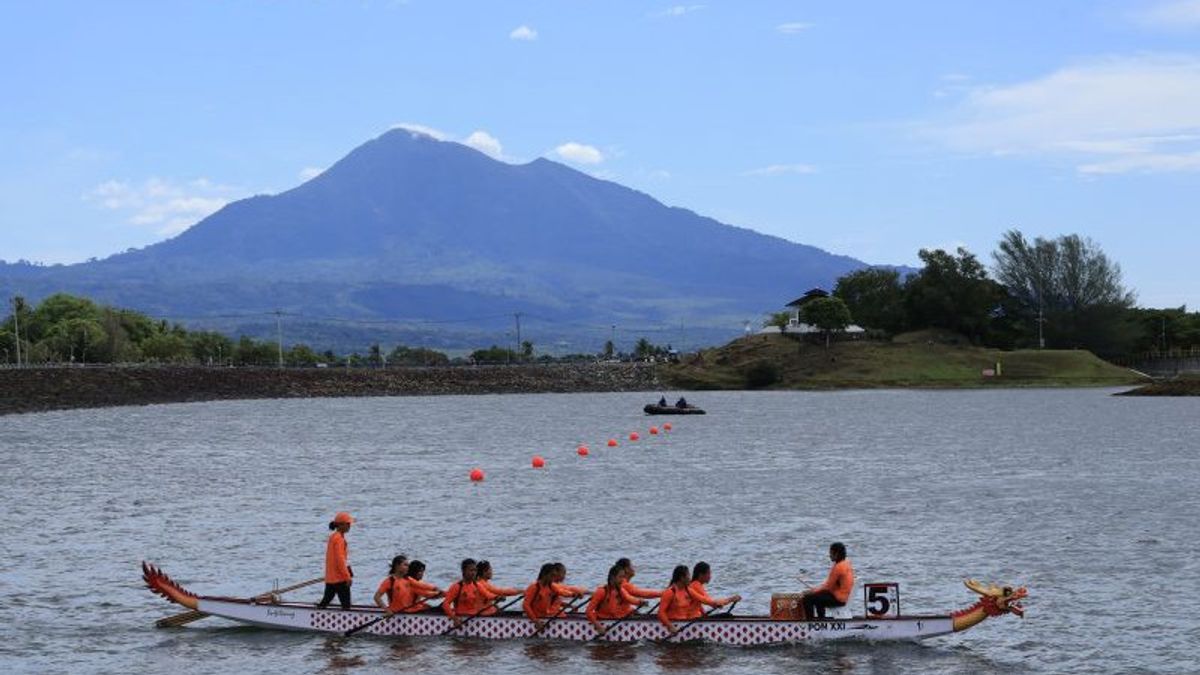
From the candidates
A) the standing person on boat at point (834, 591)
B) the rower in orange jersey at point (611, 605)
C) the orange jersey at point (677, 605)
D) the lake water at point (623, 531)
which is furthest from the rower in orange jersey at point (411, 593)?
the standing person on boat at point (834, 591)

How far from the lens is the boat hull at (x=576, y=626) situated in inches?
1603

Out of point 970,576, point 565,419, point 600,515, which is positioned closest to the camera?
point 970,576

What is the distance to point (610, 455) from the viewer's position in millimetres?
116625

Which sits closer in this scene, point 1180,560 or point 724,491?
point 1180,560

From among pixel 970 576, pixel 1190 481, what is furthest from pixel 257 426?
pixel 970 576

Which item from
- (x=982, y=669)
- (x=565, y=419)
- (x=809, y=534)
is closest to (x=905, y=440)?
(x=565, y=419)

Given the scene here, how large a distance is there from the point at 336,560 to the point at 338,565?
203mm

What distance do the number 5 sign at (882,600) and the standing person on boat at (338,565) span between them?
Answer: 45.9 feet

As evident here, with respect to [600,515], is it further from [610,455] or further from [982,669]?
[610,455]

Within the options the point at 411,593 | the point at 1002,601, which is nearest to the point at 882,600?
the point at 1002,601

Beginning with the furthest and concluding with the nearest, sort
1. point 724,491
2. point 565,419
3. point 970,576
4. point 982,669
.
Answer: point 565,419
point 724,491
point 970,576
point 982,669

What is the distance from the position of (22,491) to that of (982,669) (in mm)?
64760

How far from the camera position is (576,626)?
1651 inches

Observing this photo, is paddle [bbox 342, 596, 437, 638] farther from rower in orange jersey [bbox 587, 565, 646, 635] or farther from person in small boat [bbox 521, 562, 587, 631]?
rower in orange jersey [bbox 587, 565, 646, 635]
